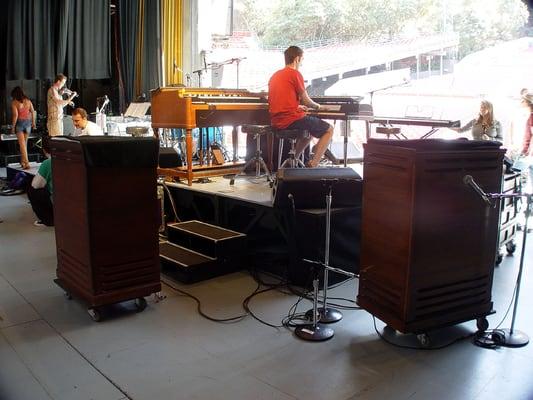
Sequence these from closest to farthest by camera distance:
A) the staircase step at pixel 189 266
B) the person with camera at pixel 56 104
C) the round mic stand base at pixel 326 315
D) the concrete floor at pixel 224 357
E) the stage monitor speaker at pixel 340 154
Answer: the concrete floor at pixel 224 357, the round mic stand base at pixel 326 315, the staircase step at pixel 189 266, the stage monitor speaker at pixel 340 154, the person with camera at pixel 56 104

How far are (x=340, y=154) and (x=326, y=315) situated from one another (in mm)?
3523

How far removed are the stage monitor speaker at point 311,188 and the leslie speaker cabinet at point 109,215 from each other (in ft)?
2.89

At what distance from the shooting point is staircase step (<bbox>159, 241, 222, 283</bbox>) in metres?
3.78

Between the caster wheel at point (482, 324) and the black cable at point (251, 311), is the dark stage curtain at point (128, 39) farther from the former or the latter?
the caster wheel at point (482, 324)

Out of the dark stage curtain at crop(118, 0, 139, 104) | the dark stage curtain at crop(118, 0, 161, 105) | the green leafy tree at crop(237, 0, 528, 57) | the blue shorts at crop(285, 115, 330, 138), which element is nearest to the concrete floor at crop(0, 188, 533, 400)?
the blue shorts at crop(285, 115, 330, 138)

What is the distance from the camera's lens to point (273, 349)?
2.77 metres

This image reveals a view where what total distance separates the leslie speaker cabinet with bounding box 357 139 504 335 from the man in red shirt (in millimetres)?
2240

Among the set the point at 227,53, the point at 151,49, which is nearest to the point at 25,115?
the point at 151,49

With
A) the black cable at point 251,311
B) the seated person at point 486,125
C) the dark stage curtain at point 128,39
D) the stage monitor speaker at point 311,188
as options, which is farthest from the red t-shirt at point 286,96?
the dark stage curtain at point 128,39

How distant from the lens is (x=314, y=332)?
2896mm

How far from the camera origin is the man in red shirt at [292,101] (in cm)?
502

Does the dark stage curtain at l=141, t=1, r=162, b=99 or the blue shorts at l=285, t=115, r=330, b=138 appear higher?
the dark stage curtain at l=141, t=1, r=162, b=99

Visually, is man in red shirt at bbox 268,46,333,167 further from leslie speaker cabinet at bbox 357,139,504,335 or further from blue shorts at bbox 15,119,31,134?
blue shorts at bbox 15,119,31,134

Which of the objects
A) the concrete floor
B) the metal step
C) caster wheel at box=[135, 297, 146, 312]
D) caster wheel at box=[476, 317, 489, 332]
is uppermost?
the metal step
